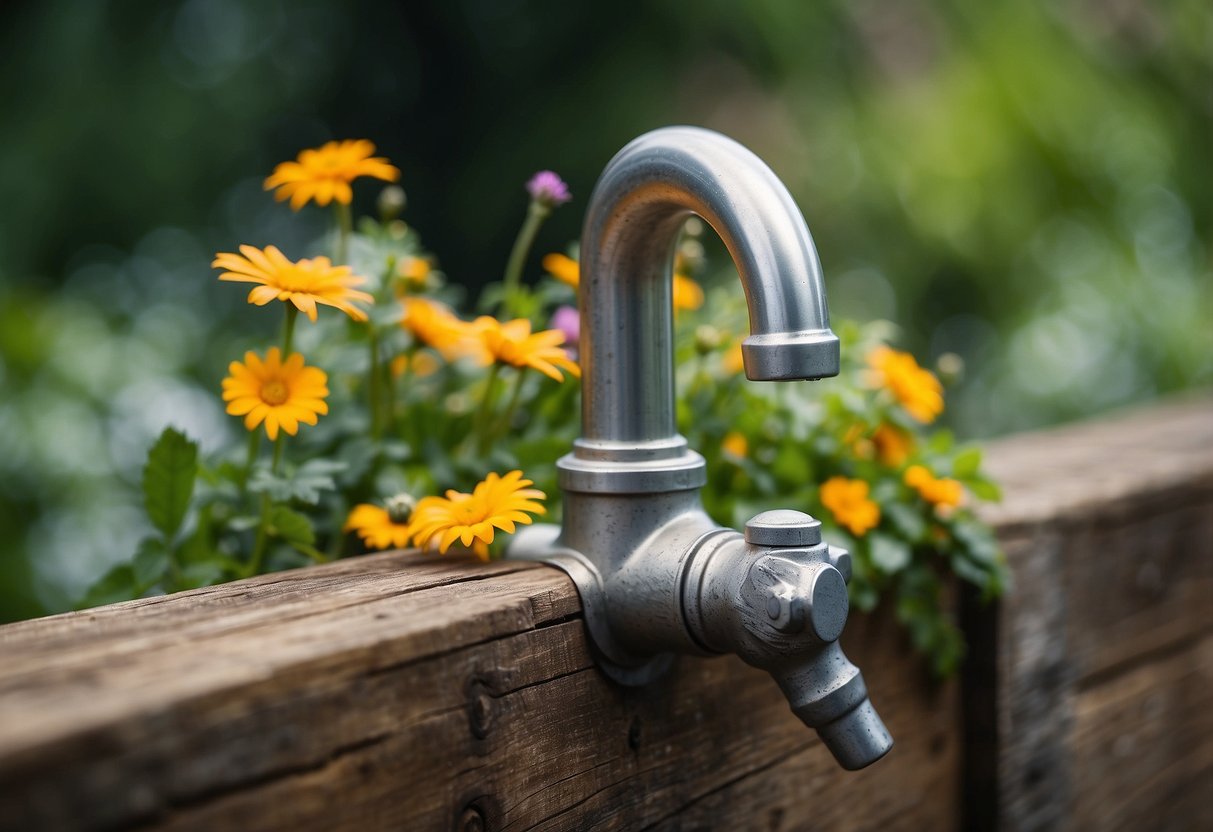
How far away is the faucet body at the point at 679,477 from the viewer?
0.61 meters

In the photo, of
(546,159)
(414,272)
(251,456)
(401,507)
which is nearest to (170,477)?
(251,456)

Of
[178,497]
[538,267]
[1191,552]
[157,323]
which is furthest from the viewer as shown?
[538,267]

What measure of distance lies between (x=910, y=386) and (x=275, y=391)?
1.73 ft

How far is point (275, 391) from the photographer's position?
0.73 metres

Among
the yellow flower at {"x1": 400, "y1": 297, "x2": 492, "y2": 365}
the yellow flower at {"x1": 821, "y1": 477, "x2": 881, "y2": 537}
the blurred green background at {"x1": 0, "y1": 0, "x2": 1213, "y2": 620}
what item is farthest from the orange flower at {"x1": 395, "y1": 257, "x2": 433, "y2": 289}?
the blurred green background at {"x1": 0, "y1": 0, "x2": 1213, "y2": 620}

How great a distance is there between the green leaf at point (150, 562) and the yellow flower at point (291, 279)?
22cm

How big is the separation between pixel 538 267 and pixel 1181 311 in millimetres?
1798

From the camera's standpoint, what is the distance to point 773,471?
91 centimetres

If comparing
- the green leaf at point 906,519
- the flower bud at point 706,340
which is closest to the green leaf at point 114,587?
the flower bud at point 706,340

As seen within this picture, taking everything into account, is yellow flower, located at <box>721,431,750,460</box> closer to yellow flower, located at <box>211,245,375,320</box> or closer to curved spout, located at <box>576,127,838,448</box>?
curved spout, located at <box>576,127,838,448</box>

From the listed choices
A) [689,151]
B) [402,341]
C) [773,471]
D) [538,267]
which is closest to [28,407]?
[538,267]

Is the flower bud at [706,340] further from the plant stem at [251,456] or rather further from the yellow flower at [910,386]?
the plant stem at [251,456]

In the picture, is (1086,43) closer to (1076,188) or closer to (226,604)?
(1076,188)

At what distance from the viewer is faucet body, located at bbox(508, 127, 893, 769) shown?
0.61 meters
